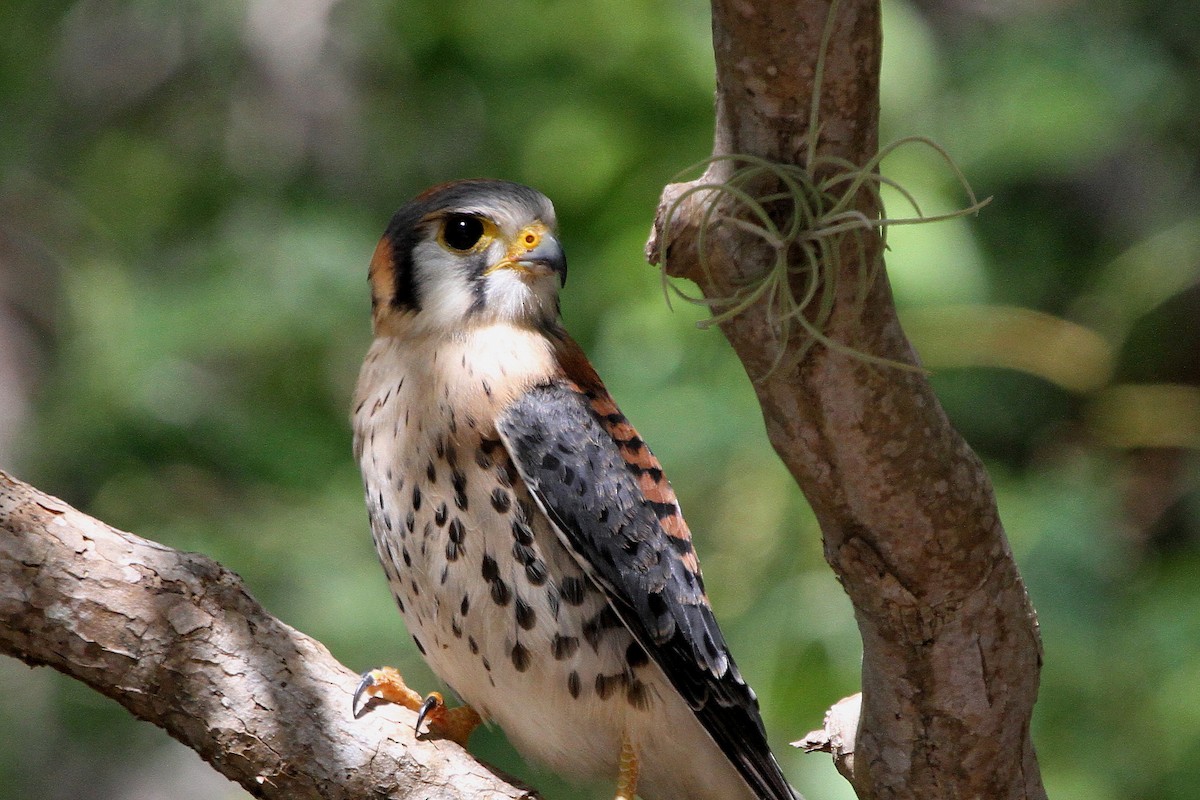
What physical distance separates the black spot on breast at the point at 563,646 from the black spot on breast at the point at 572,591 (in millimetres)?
70

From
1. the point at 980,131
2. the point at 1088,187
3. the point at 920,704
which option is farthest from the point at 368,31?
the point at 920,704

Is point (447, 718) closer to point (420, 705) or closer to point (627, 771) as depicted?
point (420, 705)

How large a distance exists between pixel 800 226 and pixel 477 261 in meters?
1.18

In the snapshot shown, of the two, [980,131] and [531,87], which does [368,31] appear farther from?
[980,131]

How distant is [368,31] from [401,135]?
513 millimetres

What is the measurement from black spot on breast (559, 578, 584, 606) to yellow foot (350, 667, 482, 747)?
0.36 metres

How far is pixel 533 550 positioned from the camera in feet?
8.80

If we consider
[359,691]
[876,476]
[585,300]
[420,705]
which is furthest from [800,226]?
[585,300]

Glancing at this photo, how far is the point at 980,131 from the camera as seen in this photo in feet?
16.9

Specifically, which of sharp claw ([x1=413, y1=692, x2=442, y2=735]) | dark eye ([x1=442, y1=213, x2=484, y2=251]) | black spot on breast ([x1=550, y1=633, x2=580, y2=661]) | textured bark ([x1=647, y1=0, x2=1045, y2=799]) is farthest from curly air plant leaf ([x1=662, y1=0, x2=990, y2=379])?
sharp claw ([x1=413, y1=692, x2=442, y2=735])

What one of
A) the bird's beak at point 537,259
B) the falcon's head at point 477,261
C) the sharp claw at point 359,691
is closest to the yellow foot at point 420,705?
the sharp claw at point 359,691

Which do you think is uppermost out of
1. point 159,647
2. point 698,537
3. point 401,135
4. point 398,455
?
point 401,135

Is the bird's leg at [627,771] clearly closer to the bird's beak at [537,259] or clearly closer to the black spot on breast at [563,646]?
the black spot on breast at [563,646]

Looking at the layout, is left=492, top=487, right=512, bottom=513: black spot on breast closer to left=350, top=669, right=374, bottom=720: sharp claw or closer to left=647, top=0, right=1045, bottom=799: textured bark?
left=350, top=669, right=374, bottom=720: sharp claw
